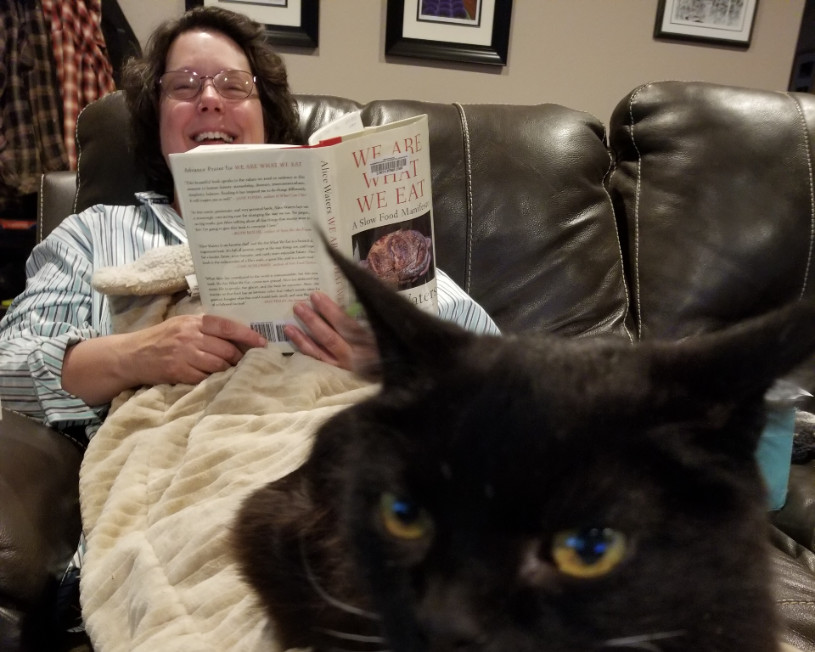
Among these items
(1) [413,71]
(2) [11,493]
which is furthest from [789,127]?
(2) [11,493]

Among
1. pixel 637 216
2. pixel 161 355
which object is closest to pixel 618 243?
pixel 637 216

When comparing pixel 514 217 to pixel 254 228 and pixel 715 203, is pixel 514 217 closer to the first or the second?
pixel 715 203

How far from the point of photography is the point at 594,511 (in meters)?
0.41

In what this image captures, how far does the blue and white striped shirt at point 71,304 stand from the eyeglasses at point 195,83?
229mm

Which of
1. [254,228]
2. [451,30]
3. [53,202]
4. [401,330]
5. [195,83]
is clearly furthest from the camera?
[451,30]

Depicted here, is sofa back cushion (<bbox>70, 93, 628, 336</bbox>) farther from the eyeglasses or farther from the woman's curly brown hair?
the eyeglasses

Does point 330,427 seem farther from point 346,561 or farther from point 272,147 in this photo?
point 272,147

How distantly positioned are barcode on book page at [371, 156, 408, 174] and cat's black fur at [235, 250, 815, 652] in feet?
1.70

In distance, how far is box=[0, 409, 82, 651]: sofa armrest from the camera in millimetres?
713

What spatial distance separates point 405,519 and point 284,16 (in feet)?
6.04

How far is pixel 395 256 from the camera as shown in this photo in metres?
0.97

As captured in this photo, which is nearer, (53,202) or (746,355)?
(746,355)

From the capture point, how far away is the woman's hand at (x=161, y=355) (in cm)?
95

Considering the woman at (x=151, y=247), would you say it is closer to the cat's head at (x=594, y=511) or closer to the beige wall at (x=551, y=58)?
the cat's head at (x=594, y=511)
